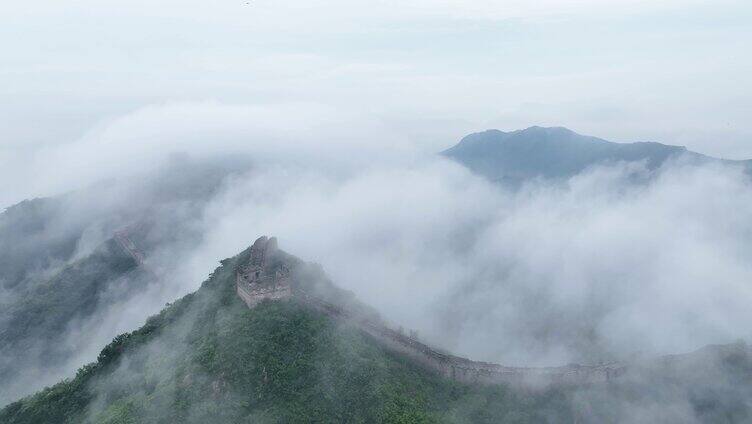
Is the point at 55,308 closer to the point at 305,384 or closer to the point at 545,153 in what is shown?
the point at 305,384

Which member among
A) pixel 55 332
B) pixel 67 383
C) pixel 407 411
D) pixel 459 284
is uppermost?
pixel 407 411

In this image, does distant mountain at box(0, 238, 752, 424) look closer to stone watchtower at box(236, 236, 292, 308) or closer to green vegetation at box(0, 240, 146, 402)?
stone watchtower at box(236, 236, 292, 308)

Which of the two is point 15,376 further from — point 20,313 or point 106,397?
point 106,397

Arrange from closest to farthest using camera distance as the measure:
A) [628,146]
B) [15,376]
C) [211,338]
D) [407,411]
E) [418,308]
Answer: [407,411] < [211,338] < [15,376] < [418,308] < [628,146]

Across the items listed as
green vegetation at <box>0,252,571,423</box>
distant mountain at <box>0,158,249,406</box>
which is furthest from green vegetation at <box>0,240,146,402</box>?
green vegetation at <box>0,252,571,423</box>

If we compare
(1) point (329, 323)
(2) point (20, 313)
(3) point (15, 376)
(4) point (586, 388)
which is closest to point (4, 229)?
(2) point (20, 313)

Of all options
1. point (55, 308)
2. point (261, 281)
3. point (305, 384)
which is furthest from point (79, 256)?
point (305, 384)
